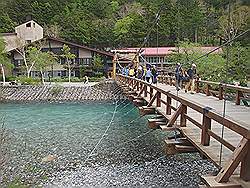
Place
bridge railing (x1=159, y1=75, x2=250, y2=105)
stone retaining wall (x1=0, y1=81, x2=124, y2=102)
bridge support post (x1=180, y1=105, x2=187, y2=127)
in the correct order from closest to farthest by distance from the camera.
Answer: bridge support post (x1=180, y1=105, x2=187, y2=127)
bridge railing (x1=159, y1=75, x2=250, y2=105)
stone retaining wall (x1=0, y1=81, x2=124, y2=102)

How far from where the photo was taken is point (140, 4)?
4969 centimetres

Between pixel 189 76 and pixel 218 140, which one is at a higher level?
pixel 189 76

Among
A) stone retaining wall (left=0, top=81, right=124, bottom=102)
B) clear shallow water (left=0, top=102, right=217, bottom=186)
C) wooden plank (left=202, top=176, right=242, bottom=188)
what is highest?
wooden plank (left=202, top=176, right=242, bottom=188)

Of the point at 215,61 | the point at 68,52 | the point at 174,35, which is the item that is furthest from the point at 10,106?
the point at 174,35

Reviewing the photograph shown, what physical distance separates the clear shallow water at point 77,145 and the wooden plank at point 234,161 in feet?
19.1

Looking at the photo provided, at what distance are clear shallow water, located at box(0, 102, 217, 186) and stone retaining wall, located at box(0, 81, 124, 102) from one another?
6.82 meters

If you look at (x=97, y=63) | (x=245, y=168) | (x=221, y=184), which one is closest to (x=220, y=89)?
(x=245, y=168)

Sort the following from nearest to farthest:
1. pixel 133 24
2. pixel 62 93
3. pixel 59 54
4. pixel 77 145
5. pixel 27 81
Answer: pixel 77 145
pixel 62 93
pixel 27 81
pixel 59 54
pixel 133 24

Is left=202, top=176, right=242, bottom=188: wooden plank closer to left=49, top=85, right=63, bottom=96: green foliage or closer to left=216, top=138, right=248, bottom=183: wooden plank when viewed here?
left=216, top=138, right=248, bottom=183: wooden plank

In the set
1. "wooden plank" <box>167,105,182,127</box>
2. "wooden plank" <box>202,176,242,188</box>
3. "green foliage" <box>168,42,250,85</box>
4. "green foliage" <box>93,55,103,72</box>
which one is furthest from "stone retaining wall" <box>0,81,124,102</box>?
"wooden plank" <box>202,176,242,188</box>

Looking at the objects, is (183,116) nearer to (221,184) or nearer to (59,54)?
(221,184)

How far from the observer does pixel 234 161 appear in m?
3.15

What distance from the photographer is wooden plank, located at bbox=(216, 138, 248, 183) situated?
10.2 feet

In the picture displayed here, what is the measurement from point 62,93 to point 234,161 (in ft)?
87.2
